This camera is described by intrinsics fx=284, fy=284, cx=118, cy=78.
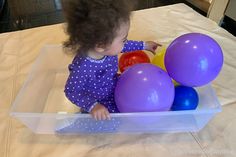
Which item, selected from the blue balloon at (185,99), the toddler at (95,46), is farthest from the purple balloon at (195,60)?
the toddler at (95,46)

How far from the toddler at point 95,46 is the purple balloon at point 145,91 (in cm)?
5

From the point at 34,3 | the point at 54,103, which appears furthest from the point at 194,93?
the point at 34,3

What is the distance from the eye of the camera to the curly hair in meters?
0.56

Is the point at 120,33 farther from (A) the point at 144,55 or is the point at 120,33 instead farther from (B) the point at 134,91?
(A) the point at 144,55

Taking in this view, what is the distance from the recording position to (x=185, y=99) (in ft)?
2.26

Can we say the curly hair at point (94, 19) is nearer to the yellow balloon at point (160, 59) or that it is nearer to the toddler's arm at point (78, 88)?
the toddler's arm at point (78, 88)

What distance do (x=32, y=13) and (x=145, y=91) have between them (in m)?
1.45

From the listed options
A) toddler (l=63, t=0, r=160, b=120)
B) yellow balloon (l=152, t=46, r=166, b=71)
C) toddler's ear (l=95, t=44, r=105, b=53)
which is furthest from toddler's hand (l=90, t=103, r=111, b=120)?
yellow balloon (l=152, t=46, r=166, b=71)

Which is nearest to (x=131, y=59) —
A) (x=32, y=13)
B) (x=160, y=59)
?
(x=160, y=59)

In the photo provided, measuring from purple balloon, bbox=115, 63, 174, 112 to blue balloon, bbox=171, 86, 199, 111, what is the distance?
4 centimetres

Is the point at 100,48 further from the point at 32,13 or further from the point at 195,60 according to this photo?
the point at 32,13

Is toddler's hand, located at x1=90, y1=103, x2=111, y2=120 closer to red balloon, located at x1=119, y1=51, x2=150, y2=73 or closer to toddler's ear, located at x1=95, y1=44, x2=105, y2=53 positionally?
toddler's ear, located at x1=95, y1=44, x2=105, y2=53

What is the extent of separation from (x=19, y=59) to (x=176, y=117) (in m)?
0.57

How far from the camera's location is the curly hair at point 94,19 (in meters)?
0.56
